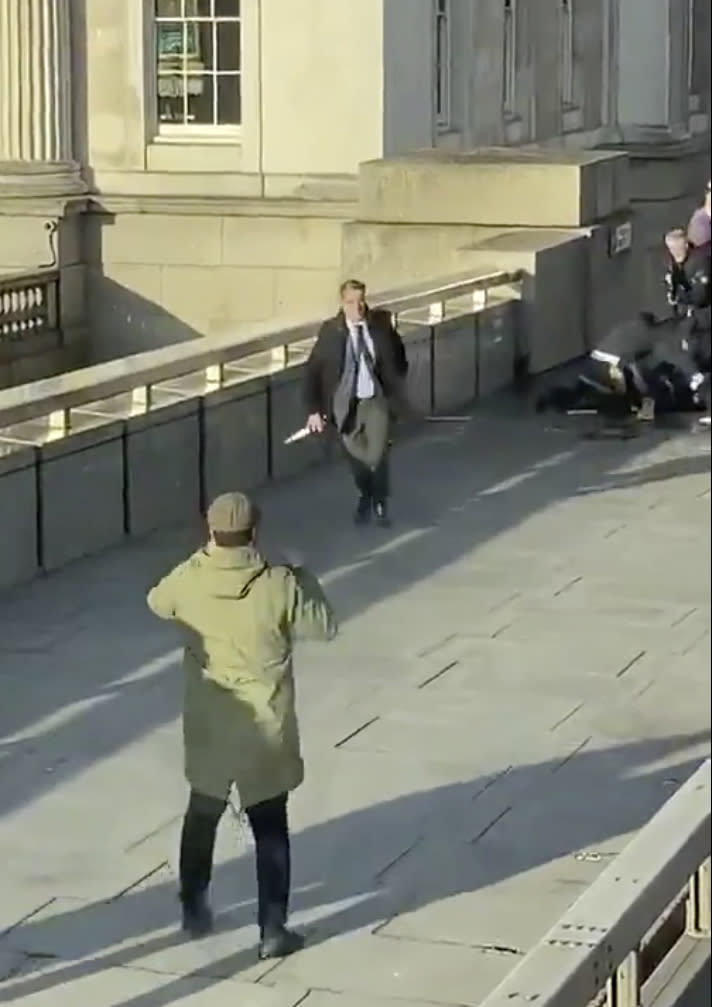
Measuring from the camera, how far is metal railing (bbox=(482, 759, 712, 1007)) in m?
4.74

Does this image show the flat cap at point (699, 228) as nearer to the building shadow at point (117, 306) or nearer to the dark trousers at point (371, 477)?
the dark trousers at point (371, 477)

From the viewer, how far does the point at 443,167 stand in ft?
23.0

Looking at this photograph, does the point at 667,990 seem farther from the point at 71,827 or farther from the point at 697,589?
the point at 697,589

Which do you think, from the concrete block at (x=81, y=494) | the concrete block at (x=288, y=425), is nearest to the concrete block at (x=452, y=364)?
the concrete block at (x=288, y=425)

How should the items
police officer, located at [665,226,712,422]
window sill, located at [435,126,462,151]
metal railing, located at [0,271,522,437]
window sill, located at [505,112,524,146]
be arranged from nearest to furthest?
metal railing, located at [0,271,522,437]
window sill, located at [435,126,462,151]
window sill, located at [505,112,524,146]
police officer, located at [665,226,712,422]

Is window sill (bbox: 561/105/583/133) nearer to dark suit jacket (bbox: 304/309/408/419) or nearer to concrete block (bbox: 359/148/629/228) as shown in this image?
concrete block (bbox: 359/148/629/228)

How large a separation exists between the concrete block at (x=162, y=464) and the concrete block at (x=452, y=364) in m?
2.00

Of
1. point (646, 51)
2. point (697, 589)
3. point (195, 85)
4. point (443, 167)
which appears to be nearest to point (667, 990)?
point (195, 85)

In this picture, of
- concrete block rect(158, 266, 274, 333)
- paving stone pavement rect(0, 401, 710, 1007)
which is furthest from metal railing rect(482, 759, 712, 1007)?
concrete block rect(158, 266, 274, 333)

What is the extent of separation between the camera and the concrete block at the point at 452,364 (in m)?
9.06

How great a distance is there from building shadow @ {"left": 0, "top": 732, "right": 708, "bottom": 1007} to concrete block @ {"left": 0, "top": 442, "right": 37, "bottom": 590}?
114 cm

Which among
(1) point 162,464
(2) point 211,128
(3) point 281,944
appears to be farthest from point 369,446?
(3) point 281,944

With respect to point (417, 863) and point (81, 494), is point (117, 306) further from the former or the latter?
point (81, 494)

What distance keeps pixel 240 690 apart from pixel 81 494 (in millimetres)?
1886
